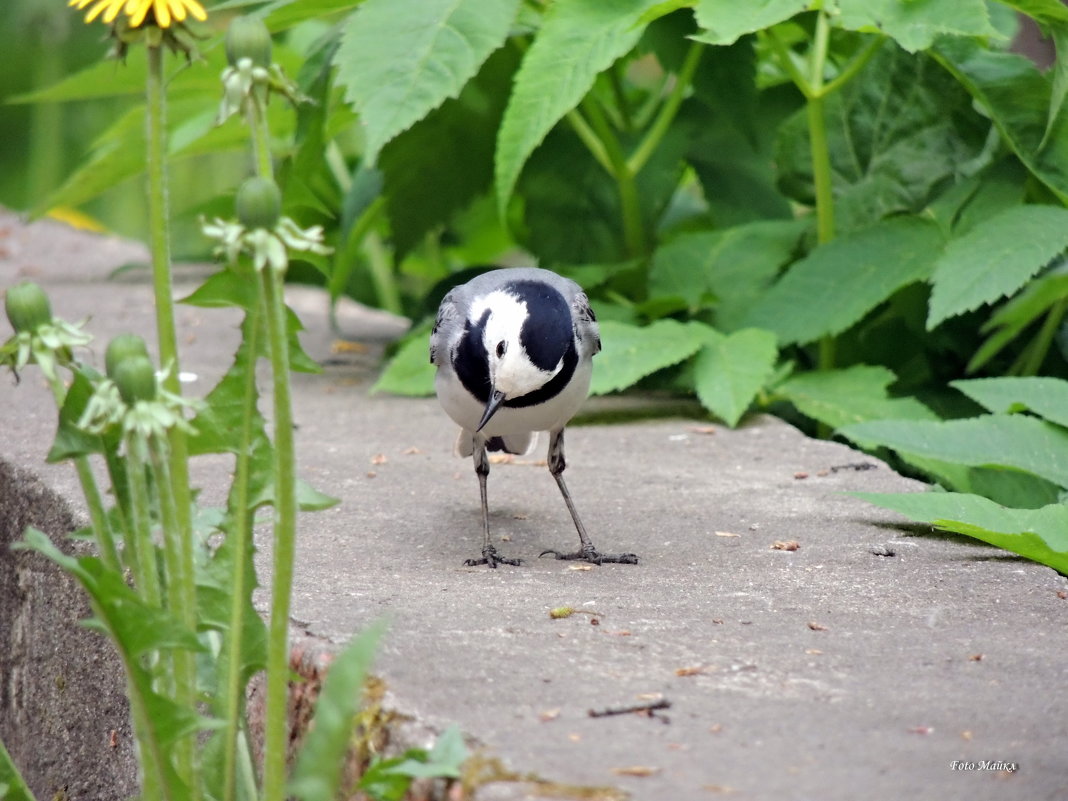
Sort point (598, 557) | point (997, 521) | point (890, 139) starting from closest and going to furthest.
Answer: point (997, 521), point (598, 557), point (890, 139)

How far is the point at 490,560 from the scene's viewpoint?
109 inches

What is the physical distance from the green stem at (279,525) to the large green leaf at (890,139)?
2.85 meters

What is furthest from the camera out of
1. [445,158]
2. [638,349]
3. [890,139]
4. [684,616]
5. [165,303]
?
[445,158]

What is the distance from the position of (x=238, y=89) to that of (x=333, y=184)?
14.5 ft

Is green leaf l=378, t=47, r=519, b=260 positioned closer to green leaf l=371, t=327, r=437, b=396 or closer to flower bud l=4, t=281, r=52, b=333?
green leaf l=371, t=327, r=437, b=396

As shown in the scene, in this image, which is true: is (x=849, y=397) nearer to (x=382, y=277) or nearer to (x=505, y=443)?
(x=505, y=443)

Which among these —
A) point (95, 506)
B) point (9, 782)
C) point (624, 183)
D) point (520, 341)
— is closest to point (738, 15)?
point (520, 341)

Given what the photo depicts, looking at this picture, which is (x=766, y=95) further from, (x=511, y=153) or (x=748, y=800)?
(x=748, y=800)

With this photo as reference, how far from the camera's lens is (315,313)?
5.71 meters

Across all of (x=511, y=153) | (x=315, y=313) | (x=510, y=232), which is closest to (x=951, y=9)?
(x=511, y=153)

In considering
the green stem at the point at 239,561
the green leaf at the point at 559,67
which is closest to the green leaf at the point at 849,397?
the green leaf at the point at 559,67

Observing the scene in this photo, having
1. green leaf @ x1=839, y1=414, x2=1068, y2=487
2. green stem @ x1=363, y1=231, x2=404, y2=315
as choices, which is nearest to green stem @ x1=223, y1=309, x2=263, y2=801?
green leaf @ x1=839, y1=414, x2=1068, y2=487

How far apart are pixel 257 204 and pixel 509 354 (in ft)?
4.59

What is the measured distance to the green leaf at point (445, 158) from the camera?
450 cm
